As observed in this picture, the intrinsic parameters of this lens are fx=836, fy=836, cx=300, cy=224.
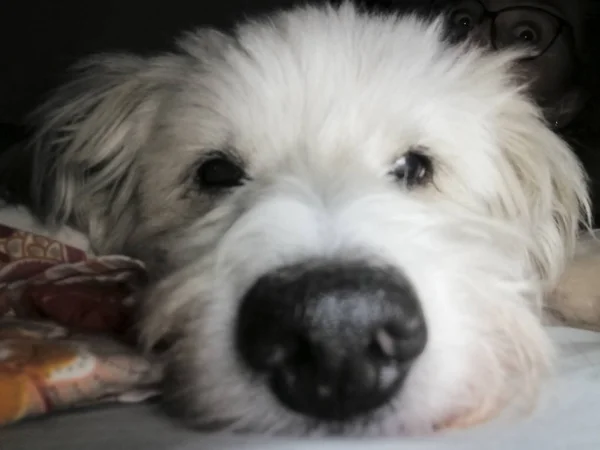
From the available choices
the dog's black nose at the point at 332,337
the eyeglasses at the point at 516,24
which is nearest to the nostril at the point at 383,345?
the dog's black nose at the point at 332,337

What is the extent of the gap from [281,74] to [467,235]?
14.4 inches

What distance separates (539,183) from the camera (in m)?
1.42

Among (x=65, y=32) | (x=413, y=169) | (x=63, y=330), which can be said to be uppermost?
(x=413, y=169)

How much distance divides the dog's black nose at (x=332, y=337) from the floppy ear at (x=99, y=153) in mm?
590

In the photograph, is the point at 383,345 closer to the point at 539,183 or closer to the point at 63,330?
the point at 63,330

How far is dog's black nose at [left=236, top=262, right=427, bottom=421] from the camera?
799 millimetres

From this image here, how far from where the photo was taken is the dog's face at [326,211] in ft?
2.78

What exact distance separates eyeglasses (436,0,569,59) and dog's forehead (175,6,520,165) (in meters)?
0.95

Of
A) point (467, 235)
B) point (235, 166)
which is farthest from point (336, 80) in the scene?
point (467, 235)

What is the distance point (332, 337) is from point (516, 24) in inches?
67.6

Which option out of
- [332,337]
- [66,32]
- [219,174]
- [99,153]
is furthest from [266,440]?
[66,32]

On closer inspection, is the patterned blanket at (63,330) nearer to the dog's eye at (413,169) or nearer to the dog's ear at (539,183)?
the dog's eye at (413,169)

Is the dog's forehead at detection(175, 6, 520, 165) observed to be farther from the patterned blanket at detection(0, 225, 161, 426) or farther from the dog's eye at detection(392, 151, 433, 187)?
the patterned blanket at detection(0, 225, 161, 426)

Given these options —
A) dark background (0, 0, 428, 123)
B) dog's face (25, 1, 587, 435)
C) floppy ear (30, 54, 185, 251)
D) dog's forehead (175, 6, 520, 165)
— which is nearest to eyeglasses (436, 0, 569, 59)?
dark background (0, 0, 428, 123)
